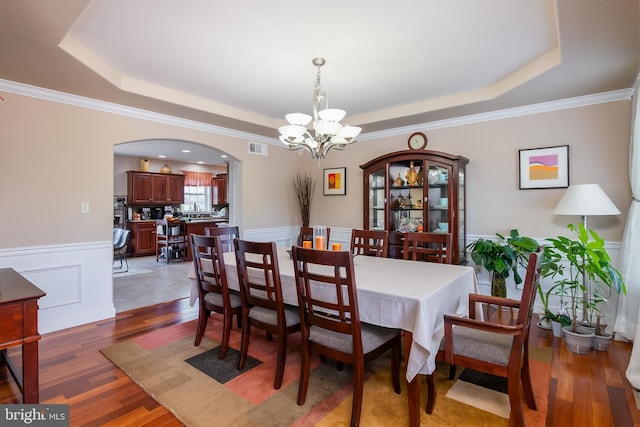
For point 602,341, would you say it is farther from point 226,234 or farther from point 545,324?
point 226,234

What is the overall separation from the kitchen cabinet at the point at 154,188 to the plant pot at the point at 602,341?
8.48m

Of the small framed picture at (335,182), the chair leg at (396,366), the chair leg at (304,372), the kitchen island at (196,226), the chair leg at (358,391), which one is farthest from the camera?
the kitchen island at (196,226)

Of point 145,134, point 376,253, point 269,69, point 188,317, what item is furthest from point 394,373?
point 145,134

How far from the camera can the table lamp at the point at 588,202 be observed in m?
2.88

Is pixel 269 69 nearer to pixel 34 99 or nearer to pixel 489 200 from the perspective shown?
pixel 34 99

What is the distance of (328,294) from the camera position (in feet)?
6.67

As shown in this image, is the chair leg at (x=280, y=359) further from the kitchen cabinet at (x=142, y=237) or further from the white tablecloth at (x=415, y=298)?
the kitchen cabinet at (x=142, y=237)

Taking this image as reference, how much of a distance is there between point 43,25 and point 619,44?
3750mm

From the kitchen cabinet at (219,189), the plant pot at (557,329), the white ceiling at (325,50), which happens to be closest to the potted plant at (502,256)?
the plant pot at (557,329)

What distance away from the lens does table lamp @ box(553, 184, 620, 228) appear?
2.88 metres

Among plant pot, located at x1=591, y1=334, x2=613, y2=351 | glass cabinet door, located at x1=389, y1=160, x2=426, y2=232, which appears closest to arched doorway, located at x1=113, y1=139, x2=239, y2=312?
glass cabinet door, located at x1=389, y1=160, x2=426, y2=232

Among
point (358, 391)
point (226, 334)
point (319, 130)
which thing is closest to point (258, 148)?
point (319, 130)

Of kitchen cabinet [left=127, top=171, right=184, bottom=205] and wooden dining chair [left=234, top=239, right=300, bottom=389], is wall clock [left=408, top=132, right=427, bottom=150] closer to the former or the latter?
wooden dining chair [left=234, top=239, right=300, bottom=389]

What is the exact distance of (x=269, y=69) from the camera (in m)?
3.02
